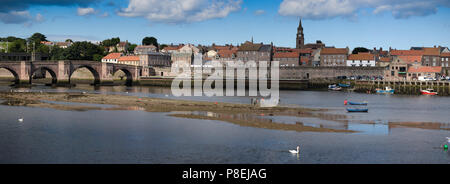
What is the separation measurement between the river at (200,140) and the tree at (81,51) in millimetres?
90385

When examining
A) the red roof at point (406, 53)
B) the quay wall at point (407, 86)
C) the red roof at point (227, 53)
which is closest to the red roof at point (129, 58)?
the red roof at point (227, 53)

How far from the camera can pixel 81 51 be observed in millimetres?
131125

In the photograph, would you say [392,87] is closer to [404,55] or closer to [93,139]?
[404,55]

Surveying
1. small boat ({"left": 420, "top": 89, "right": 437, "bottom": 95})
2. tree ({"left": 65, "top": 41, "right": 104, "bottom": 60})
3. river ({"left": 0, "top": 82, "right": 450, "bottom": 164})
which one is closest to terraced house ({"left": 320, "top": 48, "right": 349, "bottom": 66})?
small boat ({"left": 420, "top": 89, "right": 437, "bottom": 95})

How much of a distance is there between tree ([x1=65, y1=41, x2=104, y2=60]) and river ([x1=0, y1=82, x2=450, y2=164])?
90.4 metres

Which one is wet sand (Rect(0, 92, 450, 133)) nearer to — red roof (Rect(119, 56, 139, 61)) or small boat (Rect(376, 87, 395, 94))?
small boat (Rect(376, 87, 395, 94))

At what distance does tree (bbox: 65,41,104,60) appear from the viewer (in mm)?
126312

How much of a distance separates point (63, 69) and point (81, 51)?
153 feet

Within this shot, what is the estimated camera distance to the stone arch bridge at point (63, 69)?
81.6m
